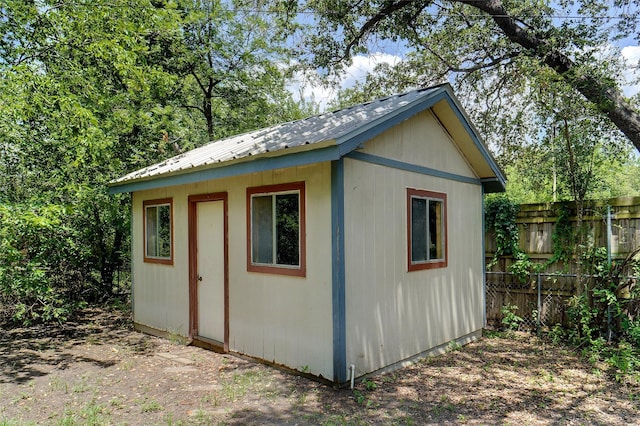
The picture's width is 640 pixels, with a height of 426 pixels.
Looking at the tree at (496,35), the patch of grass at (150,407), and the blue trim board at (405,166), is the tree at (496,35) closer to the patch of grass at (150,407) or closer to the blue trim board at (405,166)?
the blue trim board at (405,166)

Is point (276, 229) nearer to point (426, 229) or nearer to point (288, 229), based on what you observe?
point (288, 229)

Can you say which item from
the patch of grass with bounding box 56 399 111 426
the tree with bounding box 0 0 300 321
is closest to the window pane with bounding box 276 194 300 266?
the patch of grass with bounding box 56 399 111 426

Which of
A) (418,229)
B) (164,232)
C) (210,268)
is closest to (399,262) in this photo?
(418,229)

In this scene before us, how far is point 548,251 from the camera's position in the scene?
22.5ft

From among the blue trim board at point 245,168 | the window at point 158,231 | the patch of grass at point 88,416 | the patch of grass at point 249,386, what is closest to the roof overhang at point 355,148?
the blue trim board at point 245,168

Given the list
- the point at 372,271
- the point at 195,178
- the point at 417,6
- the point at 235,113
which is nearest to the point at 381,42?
the point at 417,6

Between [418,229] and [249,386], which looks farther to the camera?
[418,229]

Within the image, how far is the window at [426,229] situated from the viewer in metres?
5.42

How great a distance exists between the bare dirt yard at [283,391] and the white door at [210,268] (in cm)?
41

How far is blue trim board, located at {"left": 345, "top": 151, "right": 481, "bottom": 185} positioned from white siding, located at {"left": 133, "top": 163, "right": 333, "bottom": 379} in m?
0.44

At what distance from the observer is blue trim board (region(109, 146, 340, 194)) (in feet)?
13.4

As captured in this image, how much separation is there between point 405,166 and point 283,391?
2996 mm

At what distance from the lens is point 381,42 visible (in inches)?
390

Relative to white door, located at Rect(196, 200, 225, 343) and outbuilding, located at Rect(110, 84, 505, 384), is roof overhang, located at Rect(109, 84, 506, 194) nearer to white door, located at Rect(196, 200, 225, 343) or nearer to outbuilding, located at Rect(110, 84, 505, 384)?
outbuilding, located at Rect(110, 84, 505, 384)
